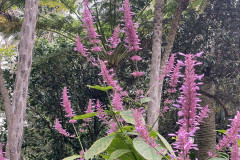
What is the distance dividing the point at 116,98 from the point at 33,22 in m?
2.47

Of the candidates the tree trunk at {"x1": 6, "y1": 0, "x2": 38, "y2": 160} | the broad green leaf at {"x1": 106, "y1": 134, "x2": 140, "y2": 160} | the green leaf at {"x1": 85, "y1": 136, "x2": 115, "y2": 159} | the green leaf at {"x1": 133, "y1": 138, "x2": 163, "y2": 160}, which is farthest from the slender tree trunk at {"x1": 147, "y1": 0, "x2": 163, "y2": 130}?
the green leaf at {"x1": 133, "y1": 138, "x2": 163, "y2": 160}

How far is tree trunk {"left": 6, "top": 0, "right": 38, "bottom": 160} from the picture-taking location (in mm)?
3219

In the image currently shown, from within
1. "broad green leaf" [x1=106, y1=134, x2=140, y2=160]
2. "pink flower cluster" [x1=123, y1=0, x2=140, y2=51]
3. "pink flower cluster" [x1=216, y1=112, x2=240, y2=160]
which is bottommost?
"broad green leaf" [x1=106, y1=134, x2=140, y2=160]

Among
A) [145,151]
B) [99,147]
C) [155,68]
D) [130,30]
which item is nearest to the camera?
[145,151]

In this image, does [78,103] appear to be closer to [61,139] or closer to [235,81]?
[61,139]

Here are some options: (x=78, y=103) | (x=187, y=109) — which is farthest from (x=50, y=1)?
(x=187, y=109)

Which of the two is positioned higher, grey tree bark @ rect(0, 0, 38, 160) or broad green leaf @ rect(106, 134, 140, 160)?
grey tree bark @ rect(0, 0, 38, 160)

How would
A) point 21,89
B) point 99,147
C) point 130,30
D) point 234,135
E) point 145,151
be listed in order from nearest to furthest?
1. point 234,135
2. point 145,151
3. point 99,147
4. point 130,30
5. point 21,89

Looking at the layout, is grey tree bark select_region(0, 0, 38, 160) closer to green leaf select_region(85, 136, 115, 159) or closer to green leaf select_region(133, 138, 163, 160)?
green leaf select_region(85, 136, 115, 159)

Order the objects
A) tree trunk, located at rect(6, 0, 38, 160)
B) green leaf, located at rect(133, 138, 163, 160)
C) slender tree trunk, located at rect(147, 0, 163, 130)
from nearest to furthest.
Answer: green leaf, located at rect(133, 138, 163, 160) < tree trunk, located at rect(6, 0, 38, 160) < slender tree trunk, located at rect(147, 0, 163, 130)

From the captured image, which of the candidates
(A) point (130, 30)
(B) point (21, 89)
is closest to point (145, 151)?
(A) point (130, 30)

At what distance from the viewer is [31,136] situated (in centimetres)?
592

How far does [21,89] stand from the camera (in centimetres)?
332

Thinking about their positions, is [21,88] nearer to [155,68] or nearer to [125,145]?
[155,68]
